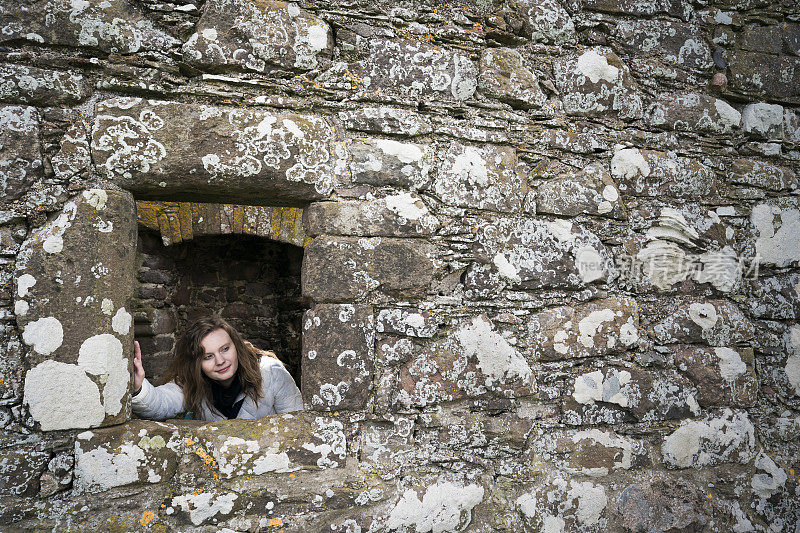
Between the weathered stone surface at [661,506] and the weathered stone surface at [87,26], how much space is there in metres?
2.68

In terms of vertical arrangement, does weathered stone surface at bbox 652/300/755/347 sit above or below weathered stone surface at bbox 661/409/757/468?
above

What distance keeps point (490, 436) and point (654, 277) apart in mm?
1099

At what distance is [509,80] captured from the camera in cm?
218

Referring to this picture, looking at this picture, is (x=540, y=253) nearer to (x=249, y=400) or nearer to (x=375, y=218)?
(x=375, y=218)

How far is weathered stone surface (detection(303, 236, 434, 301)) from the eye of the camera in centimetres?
193

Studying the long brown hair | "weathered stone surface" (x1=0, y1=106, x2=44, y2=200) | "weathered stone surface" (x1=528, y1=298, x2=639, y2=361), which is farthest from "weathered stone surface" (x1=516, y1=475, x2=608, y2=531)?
"weathered stone surface" (x1=0, y1=106, x2=44, y2=200)

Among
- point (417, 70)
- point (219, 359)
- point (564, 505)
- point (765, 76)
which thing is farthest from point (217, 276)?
point (765, 76)

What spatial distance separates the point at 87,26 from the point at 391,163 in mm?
1189

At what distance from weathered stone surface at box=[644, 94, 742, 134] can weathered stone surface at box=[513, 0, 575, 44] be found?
0.56 m

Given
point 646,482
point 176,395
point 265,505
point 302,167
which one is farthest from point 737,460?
point 176,395

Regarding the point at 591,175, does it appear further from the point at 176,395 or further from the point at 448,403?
the point at 176,395

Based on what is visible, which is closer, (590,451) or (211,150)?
(211,150)

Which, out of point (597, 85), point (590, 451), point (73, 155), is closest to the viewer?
point (73, 155)

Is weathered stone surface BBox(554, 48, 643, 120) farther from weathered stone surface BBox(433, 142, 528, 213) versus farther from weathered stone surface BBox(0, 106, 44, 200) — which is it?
weathered stone surface BBox(0, 106, 44, 200)
